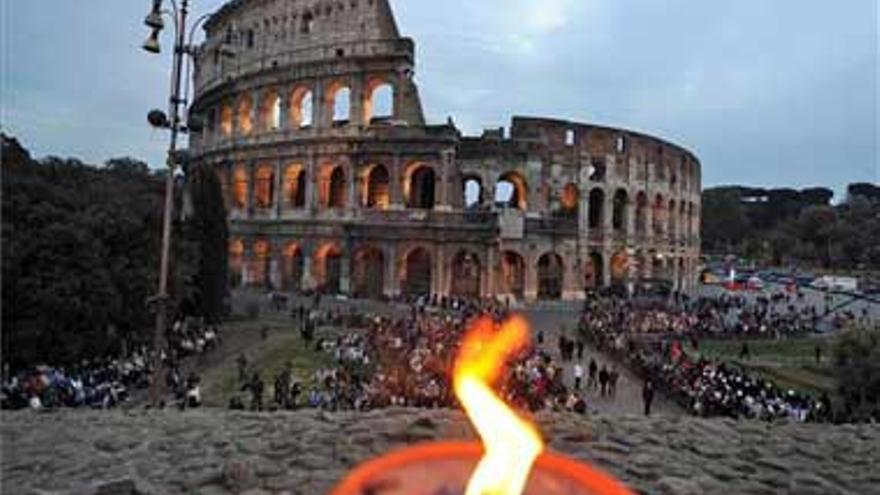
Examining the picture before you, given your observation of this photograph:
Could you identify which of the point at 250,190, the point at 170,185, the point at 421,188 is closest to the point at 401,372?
the point at 170,185

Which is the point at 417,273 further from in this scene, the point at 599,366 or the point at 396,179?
the point at 599,366

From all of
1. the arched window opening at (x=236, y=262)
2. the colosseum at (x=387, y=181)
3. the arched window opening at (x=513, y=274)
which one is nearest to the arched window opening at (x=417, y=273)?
the colosseum at (x=387, y=181)

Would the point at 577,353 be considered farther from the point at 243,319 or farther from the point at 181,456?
the point at 181,456

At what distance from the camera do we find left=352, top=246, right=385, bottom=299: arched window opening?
45.2m

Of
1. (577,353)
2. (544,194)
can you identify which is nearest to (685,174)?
(544,194)

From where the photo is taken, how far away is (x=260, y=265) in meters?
48.6

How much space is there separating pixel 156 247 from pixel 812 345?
25.5 meters

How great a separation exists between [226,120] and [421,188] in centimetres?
1379

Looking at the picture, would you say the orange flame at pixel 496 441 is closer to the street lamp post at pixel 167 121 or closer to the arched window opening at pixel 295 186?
the street lamp post at pixel 167 121

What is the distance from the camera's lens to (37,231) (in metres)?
21.7

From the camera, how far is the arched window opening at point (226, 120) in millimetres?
51928

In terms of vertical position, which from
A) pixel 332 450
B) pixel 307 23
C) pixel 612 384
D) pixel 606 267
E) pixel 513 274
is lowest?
pixel 612 384

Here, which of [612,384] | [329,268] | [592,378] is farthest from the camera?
[329,268]

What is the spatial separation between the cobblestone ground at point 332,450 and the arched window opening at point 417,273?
36.2 meters
